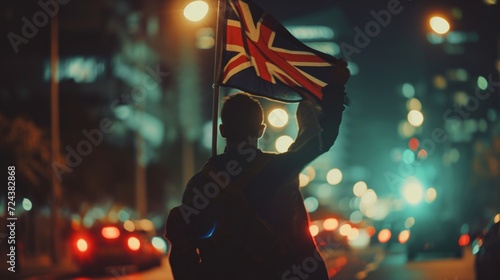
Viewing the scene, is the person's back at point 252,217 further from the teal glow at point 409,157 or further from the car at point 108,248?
the teal glow at point 409,157

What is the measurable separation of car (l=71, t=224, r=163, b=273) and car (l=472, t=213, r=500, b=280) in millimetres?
13370

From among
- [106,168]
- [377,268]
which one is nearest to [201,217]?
[377,268]

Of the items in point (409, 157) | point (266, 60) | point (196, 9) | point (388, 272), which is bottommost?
point (388, 272)

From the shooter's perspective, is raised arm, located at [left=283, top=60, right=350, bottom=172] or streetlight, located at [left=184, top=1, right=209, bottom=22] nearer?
raised arm, located at [left=283, top=60, right=350, bottom=172]

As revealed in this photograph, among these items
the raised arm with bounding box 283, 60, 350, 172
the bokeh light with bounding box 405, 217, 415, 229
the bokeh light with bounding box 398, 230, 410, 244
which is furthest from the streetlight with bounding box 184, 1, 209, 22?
the bokeh light with bounding box 405, 217, 415, 229

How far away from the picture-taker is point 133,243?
90.9ft

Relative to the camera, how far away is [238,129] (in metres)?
3.87

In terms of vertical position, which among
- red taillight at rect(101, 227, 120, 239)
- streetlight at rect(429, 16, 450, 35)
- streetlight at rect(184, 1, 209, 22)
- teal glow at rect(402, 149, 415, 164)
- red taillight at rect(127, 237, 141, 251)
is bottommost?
streetlight at rect(184, 1, 209, 22)

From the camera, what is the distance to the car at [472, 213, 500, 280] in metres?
14.5

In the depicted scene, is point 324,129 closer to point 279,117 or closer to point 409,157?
point 279,117

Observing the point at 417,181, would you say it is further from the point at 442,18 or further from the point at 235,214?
the point at 235,214

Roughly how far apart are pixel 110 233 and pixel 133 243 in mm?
744

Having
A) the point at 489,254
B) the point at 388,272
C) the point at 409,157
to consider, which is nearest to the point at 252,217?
the point at 489,254

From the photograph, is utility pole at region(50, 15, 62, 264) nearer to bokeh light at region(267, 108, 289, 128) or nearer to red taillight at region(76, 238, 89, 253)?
red taillight at region(76, 238, 89, 253)
